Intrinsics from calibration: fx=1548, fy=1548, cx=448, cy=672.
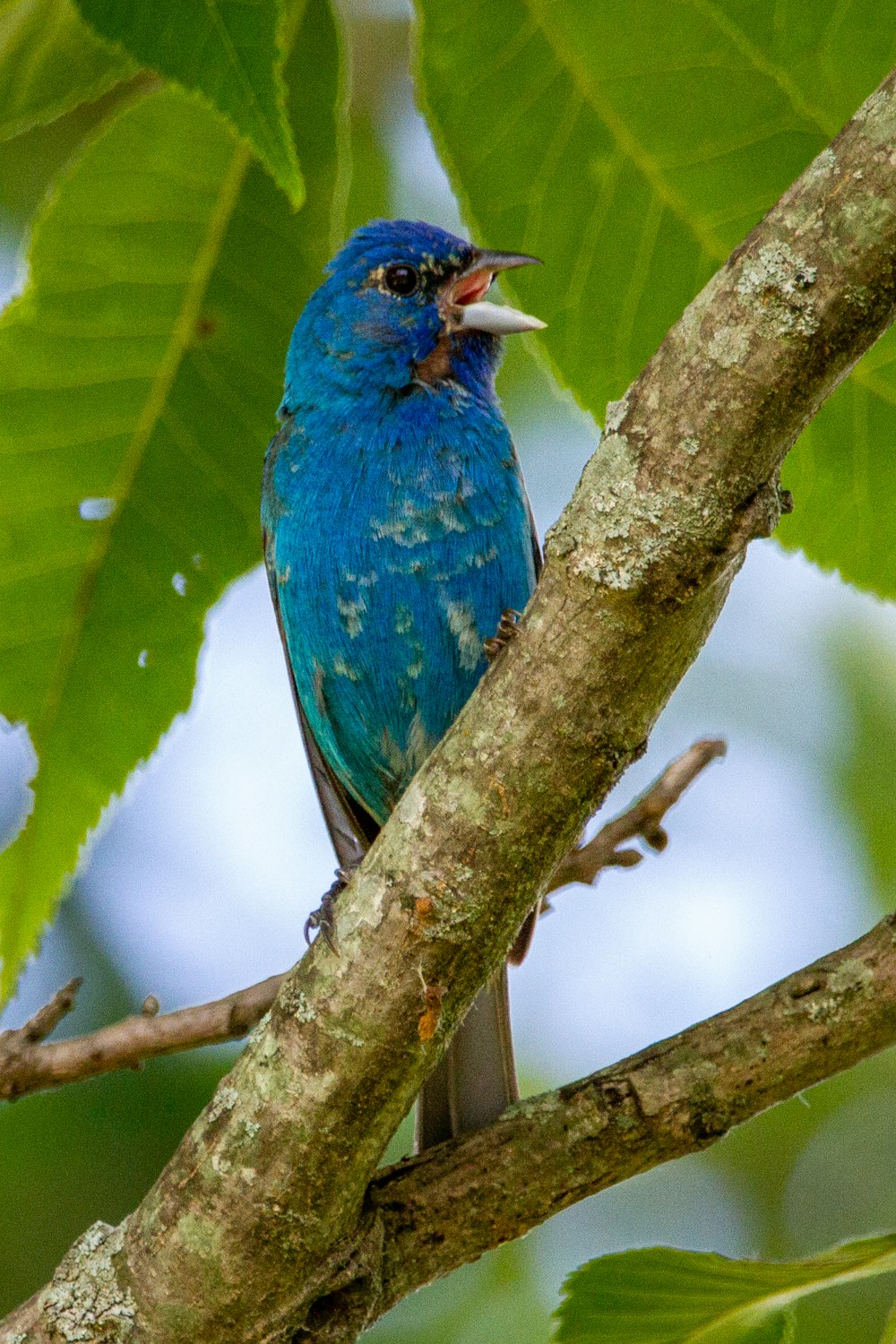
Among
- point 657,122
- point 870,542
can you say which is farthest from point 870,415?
point 657,122

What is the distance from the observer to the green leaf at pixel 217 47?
2059 mm

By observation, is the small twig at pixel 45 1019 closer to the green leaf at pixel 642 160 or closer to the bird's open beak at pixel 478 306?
the green leaf at pixel 642 160

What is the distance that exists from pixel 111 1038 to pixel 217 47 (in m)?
2.09

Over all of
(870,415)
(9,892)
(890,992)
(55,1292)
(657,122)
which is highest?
(657,122)

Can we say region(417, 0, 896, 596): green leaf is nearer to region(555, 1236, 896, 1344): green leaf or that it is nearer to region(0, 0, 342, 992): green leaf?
region(0, 0, 342, 992): green leaf

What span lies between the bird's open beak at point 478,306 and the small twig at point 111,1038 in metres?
2.21

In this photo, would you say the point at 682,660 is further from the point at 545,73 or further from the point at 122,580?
the point at 122,580

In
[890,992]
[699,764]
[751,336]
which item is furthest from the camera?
[699,764]

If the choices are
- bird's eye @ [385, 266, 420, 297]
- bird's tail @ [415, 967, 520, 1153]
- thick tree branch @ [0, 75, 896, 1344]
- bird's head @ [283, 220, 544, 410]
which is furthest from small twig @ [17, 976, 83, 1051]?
bird's eye @ [385, 266, 420, 297]

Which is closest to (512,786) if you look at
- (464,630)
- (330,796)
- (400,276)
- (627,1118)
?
(627,1118)

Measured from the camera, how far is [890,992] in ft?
8.57

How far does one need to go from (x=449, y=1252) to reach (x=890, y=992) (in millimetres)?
942

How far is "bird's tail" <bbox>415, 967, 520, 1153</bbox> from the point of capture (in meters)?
3.32

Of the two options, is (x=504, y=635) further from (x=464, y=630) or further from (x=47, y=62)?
(x=464, y=630)
